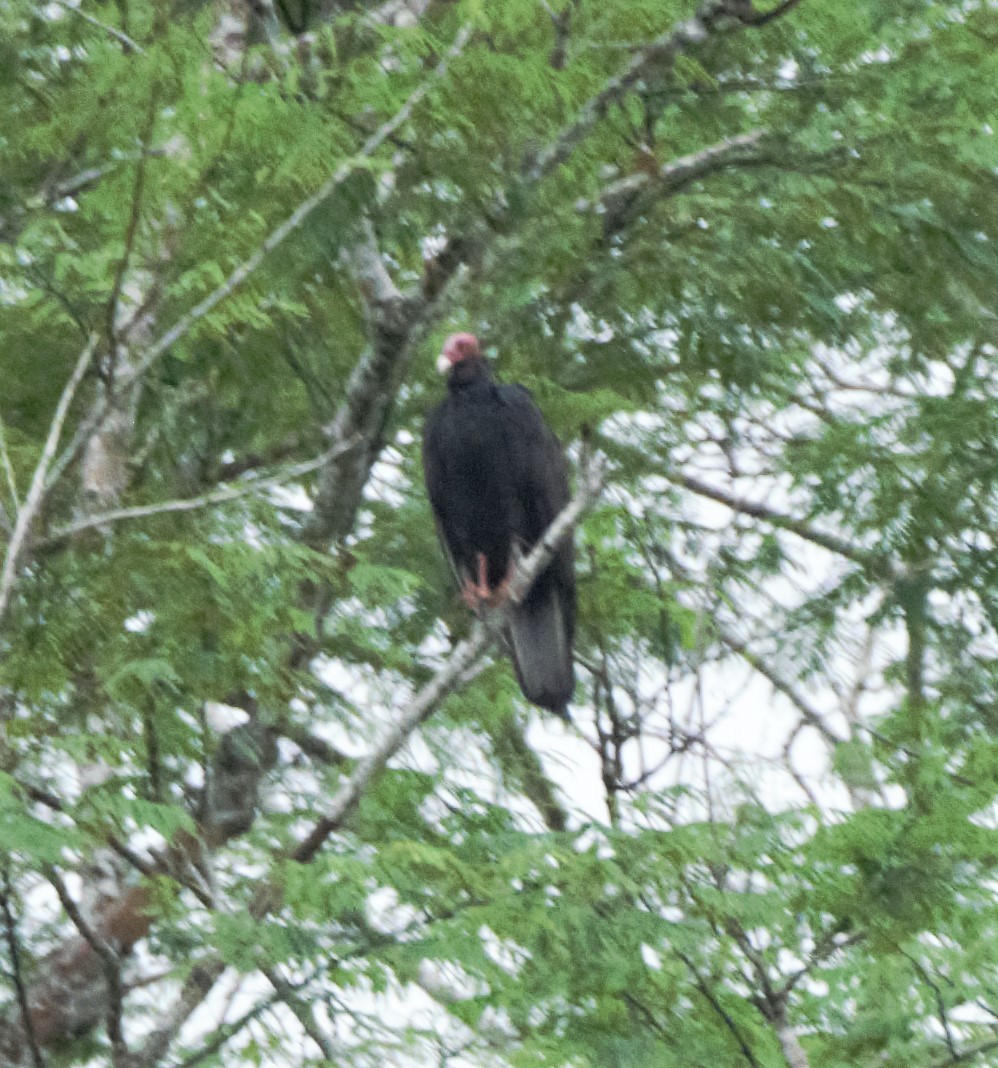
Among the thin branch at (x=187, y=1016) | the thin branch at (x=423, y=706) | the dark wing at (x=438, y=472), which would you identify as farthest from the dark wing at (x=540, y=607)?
the thin branch at (x=187, y=1016)

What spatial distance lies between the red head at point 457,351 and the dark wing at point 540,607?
150mm

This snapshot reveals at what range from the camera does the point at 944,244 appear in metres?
4.75

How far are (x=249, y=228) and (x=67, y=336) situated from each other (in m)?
0.97

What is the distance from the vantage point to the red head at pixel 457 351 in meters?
5.27

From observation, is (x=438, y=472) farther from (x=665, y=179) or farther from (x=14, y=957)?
(x=14, y=957)

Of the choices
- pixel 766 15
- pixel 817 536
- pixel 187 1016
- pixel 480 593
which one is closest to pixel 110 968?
pixel 187 1016

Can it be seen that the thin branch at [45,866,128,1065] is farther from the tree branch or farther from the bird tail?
the bird tail

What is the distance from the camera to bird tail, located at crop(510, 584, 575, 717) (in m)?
5.14

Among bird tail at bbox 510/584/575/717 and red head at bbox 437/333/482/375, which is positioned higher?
red head at bbox 437/333/482/375

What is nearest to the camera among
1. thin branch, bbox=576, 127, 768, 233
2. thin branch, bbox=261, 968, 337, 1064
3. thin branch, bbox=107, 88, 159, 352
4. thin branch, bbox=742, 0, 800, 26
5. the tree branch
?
thin branch, bbox=107, 88, 159, 352

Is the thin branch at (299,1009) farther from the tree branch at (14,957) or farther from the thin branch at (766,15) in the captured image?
the thin branch at (766,15)

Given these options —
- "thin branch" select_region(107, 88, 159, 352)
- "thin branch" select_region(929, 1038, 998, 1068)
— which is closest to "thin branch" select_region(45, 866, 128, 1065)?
"thin branch" select_region(107, 88, 159, 352)

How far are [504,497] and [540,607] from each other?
15.4 inches

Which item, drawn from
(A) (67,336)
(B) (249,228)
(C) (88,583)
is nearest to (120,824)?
(C) (88,583)
